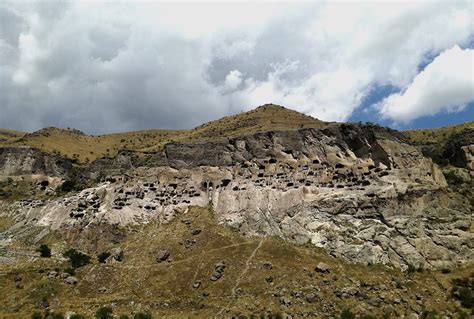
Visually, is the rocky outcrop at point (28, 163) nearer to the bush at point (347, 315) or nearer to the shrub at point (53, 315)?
the shrub at point (53, 315)

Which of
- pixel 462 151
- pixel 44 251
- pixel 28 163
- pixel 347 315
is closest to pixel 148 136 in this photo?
pixel 28 163

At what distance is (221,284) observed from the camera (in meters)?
45.9

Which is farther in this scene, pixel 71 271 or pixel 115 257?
pixel 115 257

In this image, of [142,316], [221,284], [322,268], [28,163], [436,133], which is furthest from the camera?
[436,133]

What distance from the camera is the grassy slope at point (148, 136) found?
266ft

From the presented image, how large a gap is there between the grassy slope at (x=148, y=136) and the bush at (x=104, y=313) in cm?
3855

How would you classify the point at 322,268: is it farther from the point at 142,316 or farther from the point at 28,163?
the point at 28,163

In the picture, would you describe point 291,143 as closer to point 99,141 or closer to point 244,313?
point 244,313

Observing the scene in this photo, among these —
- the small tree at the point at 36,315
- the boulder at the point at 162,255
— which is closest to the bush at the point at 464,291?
the boulder at the point at 162,255

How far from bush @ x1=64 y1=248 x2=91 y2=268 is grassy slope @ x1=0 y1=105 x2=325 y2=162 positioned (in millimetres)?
26775

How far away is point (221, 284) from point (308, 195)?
17.6 m

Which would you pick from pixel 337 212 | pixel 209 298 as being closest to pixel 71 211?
pixel 209 298

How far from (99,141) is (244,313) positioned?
258 feet

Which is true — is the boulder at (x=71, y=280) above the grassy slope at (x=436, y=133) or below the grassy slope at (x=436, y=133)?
below
